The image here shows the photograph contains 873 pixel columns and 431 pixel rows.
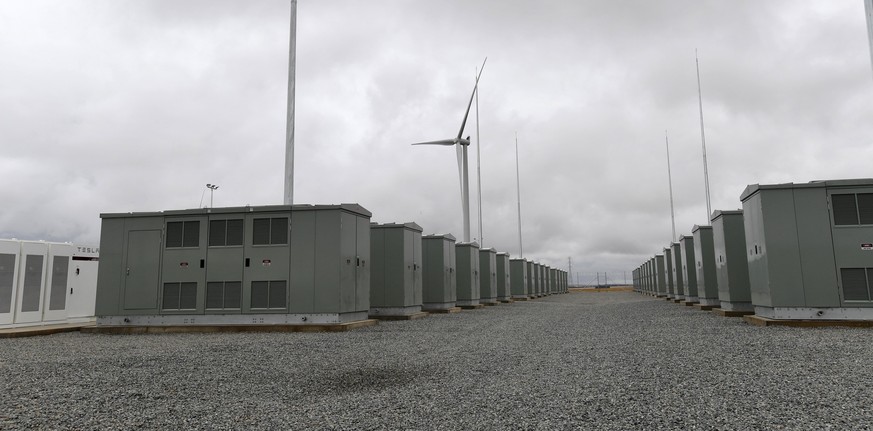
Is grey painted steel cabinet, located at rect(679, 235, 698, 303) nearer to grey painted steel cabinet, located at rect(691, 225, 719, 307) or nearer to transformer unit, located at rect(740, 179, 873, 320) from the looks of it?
grey painted steel cabinet, located at rect(691, 225, 719, 307)

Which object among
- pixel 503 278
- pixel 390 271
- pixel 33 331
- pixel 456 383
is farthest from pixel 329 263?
pixel 503 278

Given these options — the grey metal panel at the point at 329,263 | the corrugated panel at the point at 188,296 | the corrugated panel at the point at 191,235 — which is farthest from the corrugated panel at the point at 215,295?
the grey metal panel at the point at 329,263

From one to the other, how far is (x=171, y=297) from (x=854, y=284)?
63.5 ft

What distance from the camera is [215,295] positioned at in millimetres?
16688

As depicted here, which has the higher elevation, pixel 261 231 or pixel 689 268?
pixel 261 231

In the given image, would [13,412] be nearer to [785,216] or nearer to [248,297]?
[248,297]

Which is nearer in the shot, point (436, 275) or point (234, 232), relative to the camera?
point (234, 232)

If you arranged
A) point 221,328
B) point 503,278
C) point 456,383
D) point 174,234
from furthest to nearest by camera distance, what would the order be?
point 503,278 → point 174,234 → point 221,328 → point 456,383

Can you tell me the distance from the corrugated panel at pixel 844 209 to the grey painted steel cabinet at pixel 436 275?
1607 centimetres

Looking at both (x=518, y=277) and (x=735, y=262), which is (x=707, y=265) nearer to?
(x=735, y=262)

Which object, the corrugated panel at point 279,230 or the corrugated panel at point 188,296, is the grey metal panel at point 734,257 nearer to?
the corrugated panel at point 279,230

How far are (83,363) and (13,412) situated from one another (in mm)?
3918

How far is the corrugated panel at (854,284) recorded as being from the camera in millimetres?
13781

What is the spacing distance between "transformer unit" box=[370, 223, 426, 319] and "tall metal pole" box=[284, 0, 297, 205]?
156 inches
